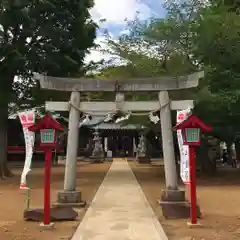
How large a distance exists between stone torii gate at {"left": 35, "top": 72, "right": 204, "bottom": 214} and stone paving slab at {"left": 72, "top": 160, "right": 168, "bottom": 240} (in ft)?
3.26

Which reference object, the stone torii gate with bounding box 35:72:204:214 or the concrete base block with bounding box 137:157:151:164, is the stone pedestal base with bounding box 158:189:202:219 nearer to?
the stone torii gate with bounding box 35:72:204:214

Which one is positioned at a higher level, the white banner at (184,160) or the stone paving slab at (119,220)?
the white banner at (184,160)

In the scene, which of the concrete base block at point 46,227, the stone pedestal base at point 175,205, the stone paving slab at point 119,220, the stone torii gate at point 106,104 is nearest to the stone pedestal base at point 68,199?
the stone torii gate at point 106,104

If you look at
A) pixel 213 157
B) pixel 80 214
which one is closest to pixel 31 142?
pixel 80 214

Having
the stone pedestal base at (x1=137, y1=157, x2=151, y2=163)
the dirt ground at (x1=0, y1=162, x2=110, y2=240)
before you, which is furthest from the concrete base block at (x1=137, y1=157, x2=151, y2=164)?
the dirt ground at (x1=0, y1=162, x2=110, y2=240)

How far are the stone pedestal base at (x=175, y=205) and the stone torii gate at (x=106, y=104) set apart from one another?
242 millimetres

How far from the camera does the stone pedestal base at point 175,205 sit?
36.6 feet

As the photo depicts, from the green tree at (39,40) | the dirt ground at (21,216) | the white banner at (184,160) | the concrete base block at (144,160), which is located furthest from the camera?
the concrete base block at (144,160)

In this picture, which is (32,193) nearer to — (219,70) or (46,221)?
(46,221)

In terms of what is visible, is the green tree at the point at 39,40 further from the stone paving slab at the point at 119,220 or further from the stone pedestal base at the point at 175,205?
the stone pedestal base at the point at 175,205

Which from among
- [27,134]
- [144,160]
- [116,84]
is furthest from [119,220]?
[144,160]

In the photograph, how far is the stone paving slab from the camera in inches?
346

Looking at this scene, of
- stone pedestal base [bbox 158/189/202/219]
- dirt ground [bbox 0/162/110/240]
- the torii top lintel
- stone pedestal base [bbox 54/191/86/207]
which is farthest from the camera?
the torii top lintel

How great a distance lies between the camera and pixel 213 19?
62.9 ft
